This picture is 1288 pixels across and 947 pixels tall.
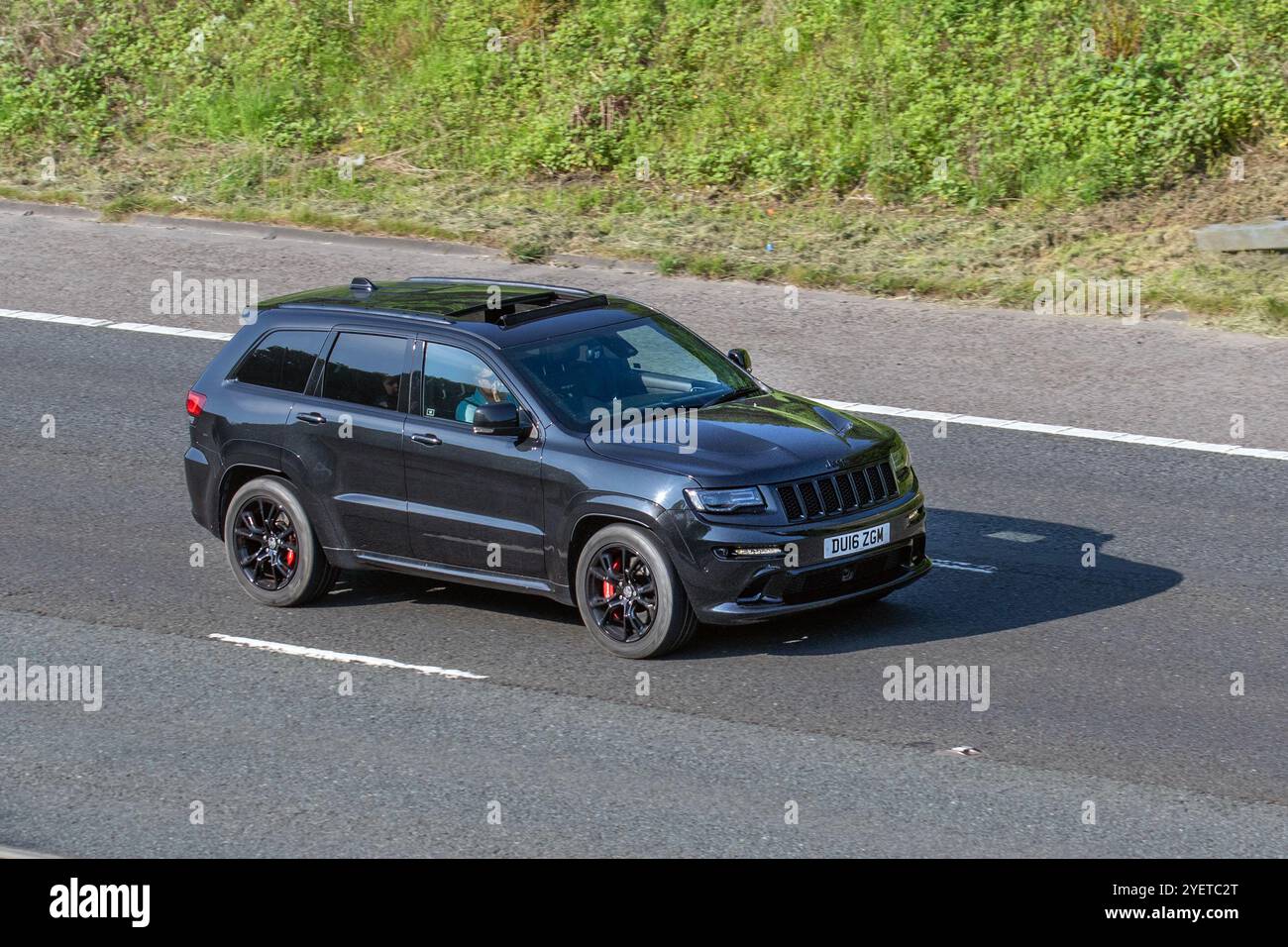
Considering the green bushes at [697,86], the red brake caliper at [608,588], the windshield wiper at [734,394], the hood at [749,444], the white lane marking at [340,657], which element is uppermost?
the green bushes at [697,86]

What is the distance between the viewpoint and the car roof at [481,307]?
1002 cm

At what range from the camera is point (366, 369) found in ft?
33.5

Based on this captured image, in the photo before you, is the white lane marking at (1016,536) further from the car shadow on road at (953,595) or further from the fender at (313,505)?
the fender at (313,505)

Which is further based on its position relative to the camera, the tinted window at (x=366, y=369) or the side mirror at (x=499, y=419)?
the tinted window at (x=366, y=369)

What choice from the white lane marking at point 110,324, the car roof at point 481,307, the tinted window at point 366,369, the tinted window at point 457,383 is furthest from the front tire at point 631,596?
the white lane marking at point 110,324

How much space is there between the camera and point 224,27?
24359 mm

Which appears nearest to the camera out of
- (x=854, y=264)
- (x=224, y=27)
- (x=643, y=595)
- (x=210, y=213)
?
(x=643, y=595)

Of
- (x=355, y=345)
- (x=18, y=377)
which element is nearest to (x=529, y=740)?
(x=355, y=345)

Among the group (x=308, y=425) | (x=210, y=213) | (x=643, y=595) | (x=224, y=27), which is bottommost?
(x=643, y=595)

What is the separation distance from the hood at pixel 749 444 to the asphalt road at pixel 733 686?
101cm

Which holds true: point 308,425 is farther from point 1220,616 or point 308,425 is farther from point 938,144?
point 938,144

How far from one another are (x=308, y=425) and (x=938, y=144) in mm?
10681

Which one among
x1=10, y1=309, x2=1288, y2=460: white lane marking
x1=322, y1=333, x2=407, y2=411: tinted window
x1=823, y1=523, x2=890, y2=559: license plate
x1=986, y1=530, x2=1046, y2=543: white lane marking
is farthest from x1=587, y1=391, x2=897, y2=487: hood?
x1=10, y1=309, x2=1288, y2=460: white lane marking

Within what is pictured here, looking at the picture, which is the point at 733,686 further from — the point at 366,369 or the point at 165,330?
the point at 165,330
